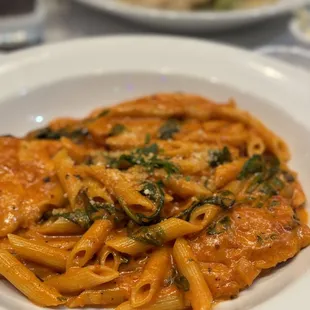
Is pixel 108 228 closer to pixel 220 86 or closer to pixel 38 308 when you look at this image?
pixel 38 308

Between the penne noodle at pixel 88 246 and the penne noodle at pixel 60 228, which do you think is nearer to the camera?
the penne noodle at pixel 88 246

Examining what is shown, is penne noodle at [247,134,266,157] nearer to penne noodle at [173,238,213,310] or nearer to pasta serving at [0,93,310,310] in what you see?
pasta serving at [0,93,310,310]

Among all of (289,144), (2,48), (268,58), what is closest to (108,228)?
(289,144)

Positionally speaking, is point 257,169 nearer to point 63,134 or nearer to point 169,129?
point 169,129

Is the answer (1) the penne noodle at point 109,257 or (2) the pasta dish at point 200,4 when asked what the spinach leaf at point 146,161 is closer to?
(1) the penne noodle at point 109,257

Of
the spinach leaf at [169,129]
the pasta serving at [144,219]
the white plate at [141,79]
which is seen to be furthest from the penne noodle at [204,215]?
the white plate at [141,79]

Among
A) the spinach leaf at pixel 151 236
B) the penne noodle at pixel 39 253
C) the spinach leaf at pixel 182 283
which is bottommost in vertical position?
the penne noodle at pixel 39 253
